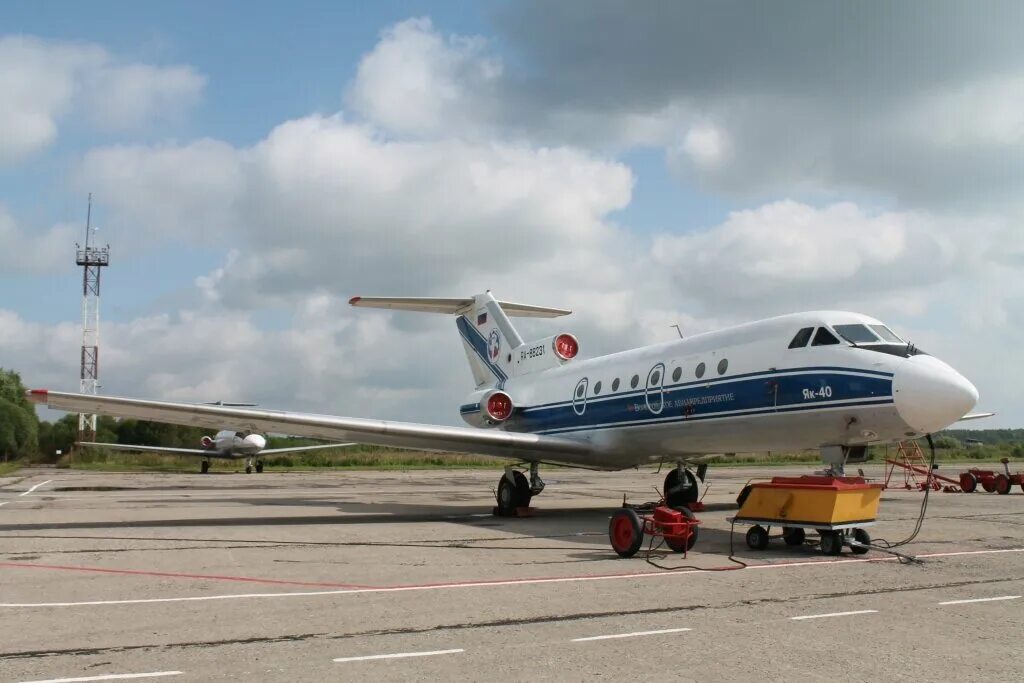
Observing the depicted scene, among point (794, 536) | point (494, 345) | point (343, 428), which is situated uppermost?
point (494, 345)

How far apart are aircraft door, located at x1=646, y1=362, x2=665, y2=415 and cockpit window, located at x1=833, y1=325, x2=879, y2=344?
13.0 ft

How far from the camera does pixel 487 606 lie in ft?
25.1

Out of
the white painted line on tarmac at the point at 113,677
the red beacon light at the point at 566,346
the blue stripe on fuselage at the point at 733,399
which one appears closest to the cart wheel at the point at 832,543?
the blue stripe on fuselage at the point at 733,399

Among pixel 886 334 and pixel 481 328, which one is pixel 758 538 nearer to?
pixel 886 334

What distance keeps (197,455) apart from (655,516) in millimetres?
45346

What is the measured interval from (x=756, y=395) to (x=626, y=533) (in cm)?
415

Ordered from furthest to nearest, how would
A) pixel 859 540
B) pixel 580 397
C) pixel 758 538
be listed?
pixel 580 397
pixel 758 538
pixel 859 540

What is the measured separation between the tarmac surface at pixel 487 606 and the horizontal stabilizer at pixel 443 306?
9276 millimetres

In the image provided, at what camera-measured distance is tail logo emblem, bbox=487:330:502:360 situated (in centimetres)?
2386

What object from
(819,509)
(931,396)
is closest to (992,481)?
(931,396)

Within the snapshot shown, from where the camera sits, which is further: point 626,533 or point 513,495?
point 513,495

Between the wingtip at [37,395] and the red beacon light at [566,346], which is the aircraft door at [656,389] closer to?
the red beacon light at [566,346]

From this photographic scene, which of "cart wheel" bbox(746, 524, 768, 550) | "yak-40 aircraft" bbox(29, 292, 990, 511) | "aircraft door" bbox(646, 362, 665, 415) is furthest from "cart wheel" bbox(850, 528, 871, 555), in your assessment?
"aircraft door" bbox(646, 362, 665, 415)

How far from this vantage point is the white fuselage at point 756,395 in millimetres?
11812
